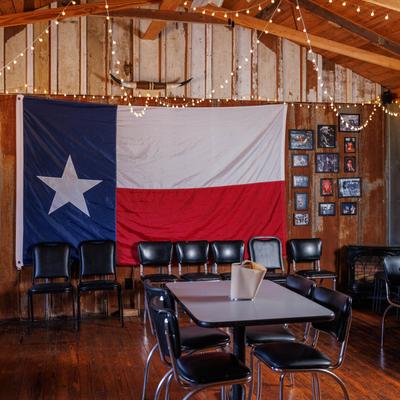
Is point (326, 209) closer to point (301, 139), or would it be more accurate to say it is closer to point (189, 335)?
point (301, 139)

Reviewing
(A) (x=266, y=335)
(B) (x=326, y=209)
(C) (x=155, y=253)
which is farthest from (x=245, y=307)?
(B) (x=326, y=209)

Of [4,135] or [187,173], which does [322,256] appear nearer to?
[187,173]

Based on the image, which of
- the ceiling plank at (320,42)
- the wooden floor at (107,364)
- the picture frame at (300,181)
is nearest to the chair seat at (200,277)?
the wooden floor at (107,364)

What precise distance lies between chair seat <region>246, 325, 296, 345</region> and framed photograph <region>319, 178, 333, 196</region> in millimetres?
3670

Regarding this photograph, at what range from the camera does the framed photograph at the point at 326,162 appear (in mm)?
7363

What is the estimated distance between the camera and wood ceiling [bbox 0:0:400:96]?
5910 mm

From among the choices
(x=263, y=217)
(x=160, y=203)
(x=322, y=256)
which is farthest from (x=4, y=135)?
(x=322, y=256)

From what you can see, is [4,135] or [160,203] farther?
[160,203]

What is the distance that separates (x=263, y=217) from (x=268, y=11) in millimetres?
2507

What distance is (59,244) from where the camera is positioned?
630cm

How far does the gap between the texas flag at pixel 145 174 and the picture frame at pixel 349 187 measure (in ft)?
2.90

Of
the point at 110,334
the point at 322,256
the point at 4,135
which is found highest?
the point at 4,135

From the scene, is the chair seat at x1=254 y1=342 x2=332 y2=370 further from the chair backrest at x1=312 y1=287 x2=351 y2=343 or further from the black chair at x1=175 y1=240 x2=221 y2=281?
the black chair at x1=175 y1=240 x2=221 y2=281

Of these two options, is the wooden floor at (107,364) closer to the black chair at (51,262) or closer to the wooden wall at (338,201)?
the black chair at (51,262)
